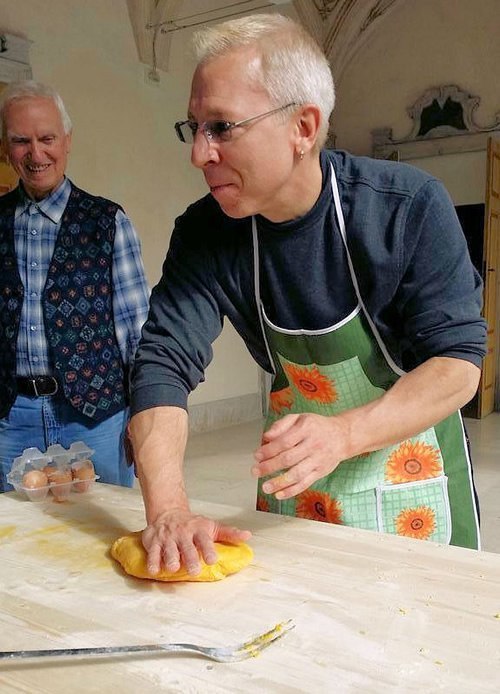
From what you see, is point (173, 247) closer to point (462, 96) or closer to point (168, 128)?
point (168, 128)

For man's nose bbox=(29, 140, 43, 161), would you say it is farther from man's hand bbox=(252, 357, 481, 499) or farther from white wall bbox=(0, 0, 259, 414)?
white wall bbox=(0, 0, 259, 414)

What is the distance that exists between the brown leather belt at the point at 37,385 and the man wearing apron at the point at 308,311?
0.86 metres

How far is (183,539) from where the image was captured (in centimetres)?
127

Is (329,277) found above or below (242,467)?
above

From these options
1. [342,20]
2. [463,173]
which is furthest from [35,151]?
[342,20]

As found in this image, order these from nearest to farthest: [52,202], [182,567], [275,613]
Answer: [275,613] → [182,567] → [52,202]

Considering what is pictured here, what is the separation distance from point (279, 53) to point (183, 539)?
0.94 m

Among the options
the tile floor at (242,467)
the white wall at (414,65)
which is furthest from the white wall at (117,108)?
the white wall at (414,65)

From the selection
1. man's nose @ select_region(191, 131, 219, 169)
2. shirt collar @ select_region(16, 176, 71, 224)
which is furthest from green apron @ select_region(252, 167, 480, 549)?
shirt collar @ select_region(16, 176, 71, 224)

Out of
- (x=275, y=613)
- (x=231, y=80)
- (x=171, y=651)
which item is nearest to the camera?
(x=171, y=651)

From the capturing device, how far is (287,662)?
0.95 meters

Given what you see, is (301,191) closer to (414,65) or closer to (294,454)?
(294,454)

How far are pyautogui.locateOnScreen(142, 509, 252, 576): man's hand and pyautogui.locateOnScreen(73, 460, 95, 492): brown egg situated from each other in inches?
18.7

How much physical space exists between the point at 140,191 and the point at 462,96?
3.96 metres
